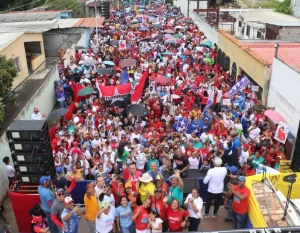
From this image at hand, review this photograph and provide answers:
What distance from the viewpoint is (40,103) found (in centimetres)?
1403

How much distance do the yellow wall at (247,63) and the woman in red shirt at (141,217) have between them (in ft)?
30.0

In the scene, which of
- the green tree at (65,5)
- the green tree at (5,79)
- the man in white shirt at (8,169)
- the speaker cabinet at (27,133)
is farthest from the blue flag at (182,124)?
the green tree at (65,5)

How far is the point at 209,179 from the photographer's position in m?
7.54

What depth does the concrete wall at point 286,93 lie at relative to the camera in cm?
1129

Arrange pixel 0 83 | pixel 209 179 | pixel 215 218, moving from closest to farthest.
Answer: pixel 209 179 → pixel 215 218 → pixel 0 83

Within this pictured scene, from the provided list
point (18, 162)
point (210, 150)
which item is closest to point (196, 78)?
point (210, 150)

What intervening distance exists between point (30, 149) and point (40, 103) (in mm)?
6797

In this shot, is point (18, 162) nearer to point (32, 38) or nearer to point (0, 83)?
point (0, 83)

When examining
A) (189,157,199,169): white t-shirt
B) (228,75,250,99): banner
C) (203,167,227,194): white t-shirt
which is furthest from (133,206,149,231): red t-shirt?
(228,75,250,99): banner

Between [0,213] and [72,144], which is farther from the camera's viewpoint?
[72,144]

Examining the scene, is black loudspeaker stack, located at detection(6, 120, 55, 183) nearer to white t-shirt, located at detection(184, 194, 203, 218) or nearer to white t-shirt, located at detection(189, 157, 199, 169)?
white t-shirt, located at detection(184, 194, 203, 218)

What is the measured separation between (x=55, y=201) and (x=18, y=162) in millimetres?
1722

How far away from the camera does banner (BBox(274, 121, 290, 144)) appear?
32.7 ft

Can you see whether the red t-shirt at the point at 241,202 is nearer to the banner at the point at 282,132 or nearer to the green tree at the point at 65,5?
the banner at the point at 282,132
